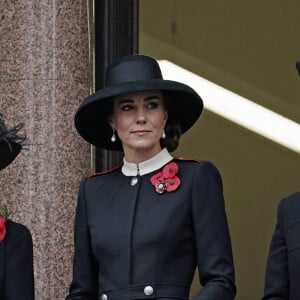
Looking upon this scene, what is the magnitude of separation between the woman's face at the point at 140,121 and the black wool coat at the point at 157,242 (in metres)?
0.14

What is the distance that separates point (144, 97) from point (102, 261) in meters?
0.69

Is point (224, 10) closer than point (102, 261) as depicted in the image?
No

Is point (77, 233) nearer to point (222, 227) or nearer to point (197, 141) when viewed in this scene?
point (222, 227)

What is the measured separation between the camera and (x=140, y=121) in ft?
18.7

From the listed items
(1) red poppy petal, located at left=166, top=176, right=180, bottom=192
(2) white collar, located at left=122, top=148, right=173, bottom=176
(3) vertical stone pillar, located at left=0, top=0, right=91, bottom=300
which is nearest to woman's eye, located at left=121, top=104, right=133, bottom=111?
(2) white collar, located at left=122, top=148, right=173, bottom=176

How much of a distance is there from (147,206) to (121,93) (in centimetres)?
47

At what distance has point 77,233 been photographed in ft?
19.1

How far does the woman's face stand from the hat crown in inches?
4.1

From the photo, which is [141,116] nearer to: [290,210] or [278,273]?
[290,210]

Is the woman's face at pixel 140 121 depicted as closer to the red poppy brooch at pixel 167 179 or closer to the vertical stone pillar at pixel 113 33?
the red poppy brooch at pixel 167 179

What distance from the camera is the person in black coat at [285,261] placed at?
5.17 metres

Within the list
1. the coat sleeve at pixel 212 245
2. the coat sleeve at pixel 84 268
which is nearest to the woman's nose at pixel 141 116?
the coat sleeve at pixel 212 245

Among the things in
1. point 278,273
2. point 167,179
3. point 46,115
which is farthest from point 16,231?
point 46,115

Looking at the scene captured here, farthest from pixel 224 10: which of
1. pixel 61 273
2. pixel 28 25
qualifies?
pixel 61 273
